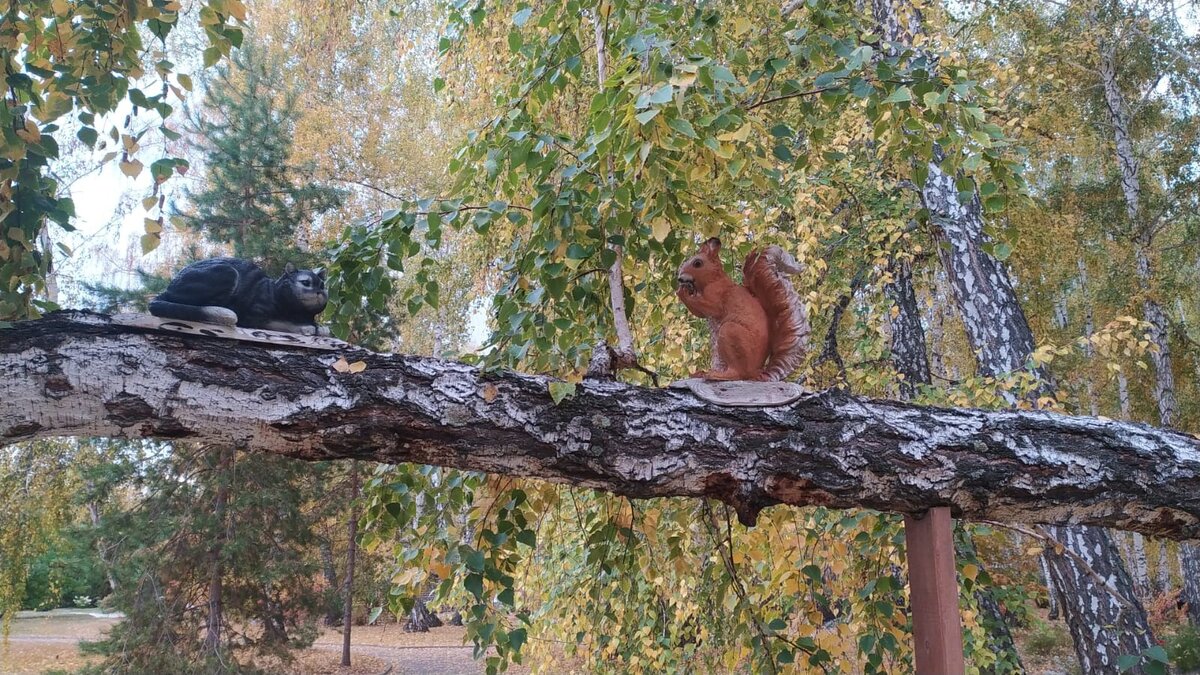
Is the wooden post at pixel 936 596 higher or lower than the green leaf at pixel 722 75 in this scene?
lower

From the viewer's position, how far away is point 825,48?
5.33 feet

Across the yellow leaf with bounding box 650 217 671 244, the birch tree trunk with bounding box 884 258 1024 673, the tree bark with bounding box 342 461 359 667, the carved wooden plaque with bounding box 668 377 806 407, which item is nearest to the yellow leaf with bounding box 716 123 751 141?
the yellow leaf with bounding box 650 217 671 244

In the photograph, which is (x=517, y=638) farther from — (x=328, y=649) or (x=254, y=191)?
(x=328, y=649)

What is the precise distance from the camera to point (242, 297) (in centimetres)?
143

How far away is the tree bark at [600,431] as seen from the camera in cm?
114

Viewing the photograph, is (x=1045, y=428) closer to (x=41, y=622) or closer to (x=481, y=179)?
(x=481, y=179)

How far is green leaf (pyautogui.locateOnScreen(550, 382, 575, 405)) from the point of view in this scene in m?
1.30

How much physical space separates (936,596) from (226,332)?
1407 mm

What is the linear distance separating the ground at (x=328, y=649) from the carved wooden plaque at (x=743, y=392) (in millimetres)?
6029

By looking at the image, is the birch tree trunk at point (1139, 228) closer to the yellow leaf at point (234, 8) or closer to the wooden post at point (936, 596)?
the wooden post at point (936, 596)

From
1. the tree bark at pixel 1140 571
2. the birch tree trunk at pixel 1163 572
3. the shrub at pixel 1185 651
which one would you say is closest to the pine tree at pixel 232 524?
the shrub at pixel 1185 651

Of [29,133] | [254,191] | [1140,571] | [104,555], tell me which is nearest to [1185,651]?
[1140,571]

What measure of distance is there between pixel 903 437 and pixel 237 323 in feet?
4.17

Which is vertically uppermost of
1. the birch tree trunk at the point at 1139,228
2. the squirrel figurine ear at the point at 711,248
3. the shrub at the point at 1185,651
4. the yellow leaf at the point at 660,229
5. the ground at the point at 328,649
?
the birch tree trunk at the point at 1139,228
